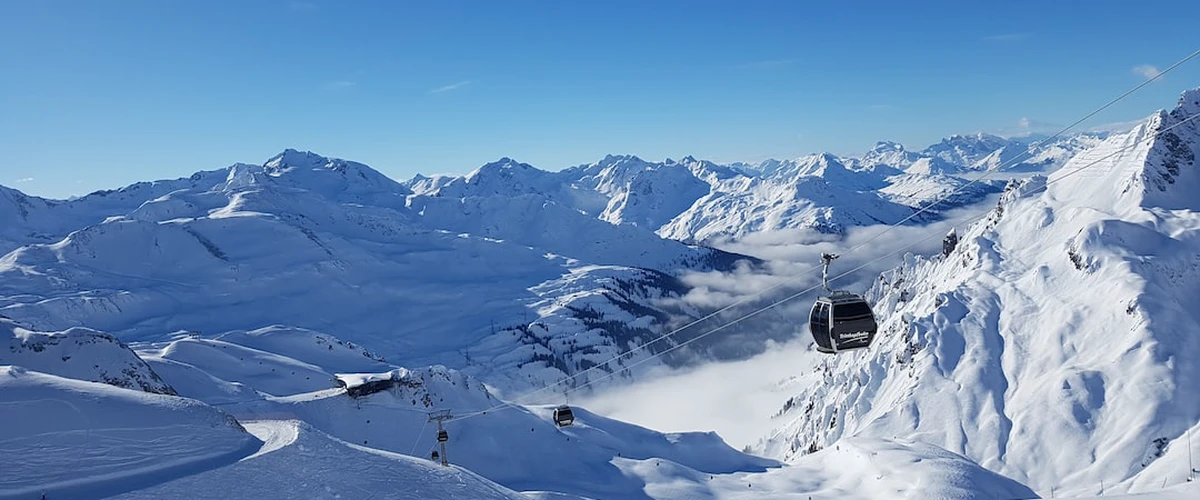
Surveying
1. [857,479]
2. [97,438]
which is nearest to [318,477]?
[97,438]

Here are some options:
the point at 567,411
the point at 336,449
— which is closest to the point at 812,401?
the point at 567,411

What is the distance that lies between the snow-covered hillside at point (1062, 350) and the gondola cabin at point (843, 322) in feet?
A: 263

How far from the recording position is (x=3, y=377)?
29312 millimetres

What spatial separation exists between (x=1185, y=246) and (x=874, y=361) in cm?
7086

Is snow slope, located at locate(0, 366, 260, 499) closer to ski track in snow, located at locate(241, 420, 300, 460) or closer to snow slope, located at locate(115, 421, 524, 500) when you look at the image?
ski track in snow, located at locate(241, 420, 300, 460)

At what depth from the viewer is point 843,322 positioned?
29.1m

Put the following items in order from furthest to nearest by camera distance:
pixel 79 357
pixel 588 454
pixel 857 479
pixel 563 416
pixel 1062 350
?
pixel 1062 350 < pixel 588 454 < pixel 857 479 < pixel 79 357 < pixel 563 416

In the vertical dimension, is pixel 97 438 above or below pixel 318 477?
above

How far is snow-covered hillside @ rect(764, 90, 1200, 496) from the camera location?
124188 millimetres

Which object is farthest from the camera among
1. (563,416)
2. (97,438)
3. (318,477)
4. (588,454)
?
(588,454)

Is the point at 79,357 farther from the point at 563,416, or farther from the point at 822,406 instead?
the point at 822,406

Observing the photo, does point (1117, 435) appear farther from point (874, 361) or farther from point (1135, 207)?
point (1135, 207)

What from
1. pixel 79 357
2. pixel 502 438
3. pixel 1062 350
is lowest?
pixel 1062 350

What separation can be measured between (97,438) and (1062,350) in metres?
171
